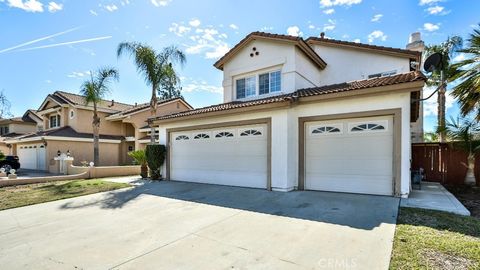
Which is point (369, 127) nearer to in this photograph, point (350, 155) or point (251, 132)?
point (350, 155)

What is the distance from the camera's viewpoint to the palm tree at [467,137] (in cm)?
1107

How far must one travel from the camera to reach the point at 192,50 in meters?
18.3

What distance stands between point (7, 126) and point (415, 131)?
43228mm

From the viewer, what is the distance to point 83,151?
81.0 ft

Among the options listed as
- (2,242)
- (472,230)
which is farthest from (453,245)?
(2,242)

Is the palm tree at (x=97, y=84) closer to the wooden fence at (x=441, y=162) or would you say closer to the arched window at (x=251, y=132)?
the arched window at (x=251, y=132)

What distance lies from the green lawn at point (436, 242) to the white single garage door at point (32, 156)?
27.8 metres

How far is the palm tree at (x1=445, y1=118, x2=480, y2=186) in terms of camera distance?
36.3 feet

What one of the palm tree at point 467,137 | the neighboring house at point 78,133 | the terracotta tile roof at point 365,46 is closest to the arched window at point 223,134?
the terracotta tile roof at point 365,46

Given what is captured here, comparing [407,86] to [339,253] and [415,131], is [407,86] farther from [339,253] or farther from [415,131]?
[415,131]

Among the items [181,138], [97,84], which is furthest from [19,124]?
[181,138]

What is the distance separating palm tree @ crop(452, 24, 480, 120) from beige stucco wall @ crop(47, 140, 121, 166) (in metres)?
26.6

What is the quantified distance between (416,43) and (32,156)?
110ft

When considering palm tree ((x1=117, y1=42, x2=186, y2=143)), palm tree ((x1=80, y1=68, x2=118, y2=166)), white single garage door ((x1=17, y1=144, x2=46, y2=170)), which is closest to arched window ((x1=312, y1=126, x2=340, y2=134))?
palm tree ((x1=117, y1=42, x2=186, y2=143))
